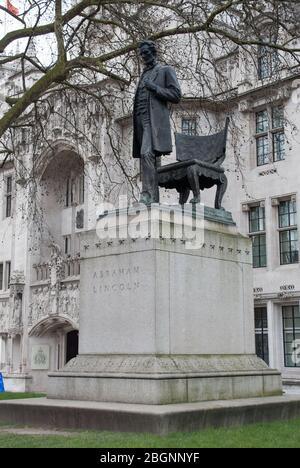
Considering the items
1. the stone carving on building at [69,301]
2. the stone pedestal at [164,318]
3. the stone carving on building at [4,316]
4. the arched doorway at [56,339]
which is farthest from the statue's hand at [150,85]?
the stone carving on building at [4,316]

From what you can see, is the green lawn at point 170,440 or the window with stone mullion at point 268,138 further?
the window with stone mullion at point 268,138

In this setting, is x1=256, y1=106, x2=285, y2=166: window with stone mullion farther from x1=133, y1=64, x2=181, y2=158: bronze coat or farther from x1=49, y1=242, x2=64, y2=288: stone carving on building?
x1=133, y1=64, x2=181, y2=158: bronze coat

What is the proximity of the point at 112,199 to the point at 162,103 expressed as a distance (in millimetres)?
17598

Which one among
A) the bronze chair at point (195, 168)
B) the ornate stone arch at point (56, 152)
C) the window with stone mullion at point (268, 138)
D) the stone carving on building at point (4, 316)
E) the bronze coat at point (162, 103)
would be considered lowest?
the stone carving on building at point (4, 316)

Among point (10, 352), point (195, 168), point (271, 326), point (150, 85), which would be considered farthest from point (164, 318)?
point (10, 352)

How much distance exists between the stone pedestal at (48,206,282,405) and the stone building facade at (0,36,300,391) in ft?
27.7

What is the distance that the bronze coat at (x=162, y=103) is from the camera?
10289 mm

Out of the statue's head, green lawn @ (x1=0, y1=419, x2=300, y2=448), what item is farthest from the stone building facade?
green lawn @ (x1=0, y1=419, x2=300, y2=448)

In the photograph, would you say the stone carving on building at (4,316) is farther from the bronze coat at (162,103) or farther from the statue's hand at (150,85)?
the statue's hand at (150,85)

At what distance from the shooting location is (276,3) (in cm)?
1583

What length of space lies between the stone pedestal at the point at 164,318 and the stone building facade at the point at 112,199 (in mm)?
8451

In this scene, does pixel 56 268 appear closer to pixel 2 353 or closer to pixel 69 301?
pixel 69 301

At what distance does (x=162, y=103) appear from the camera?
1048cm
